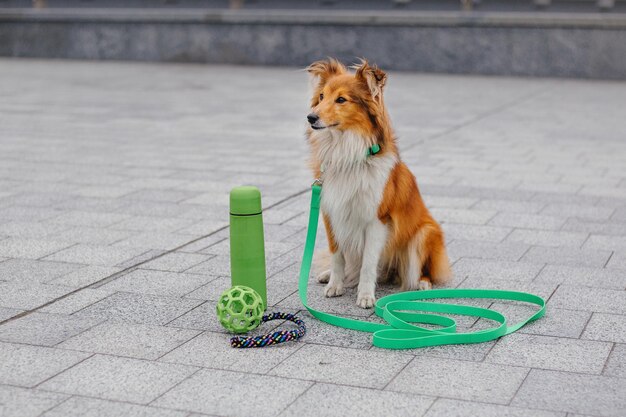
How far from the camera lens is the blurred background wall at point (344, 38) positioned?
18.4 meters

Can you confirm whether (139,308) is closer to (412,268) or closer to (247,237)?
(247,237)

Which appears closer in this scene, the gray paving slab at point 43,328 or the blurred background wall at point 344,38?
the gray paving slab at point 43,328

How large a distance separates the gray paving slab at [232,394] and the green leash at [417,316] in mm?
717

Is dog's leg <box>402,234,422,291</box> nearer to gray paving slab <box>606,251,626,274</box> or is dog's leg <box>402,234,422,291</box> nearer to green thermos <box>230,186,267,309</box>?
green thermos <box>230,186,267,309</box>

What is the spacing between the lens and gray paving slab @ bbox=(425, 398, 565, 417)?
12.8 feet

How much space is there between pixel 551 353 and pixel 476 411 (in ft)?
2.91

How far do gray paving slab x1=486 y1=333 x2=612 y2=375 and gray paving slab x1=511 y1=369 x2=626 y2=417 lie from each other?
10cm

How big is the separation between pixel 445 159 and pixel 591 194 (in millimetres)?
2129

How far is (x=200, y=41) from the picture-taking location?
21.1 metres

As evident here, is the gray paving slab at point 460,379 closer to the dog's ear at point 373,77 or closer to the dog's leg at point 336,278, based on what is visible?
the dog's leg at point 336,278

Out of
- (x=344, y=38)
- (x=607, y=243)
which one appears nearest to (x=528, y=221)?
(x=607, y=243)

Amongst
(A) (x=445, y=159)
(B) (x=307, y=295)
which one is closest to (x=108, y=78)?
(A) (x=445, y=159)

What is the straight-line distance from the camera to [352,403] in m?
4.00

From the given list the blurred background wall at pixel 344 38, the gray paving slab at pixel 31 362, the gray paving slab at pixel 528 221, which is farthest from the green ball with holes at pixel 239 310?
the blurred background wall at pixel 344 38
